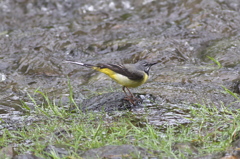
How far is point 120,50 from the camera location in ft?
35.4

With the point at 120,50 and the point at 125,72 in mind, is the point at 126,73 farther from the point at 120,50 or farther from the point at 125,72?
the point at 120,50

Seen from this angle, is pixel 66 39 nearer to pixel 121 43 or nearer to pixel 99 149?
pixel 121 43

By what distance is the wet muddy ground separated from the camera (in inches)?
282

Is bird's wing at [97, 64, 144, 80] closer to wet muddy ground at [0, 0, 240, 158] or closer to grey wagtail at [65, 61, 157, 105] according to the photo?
grey wagtail at [65, 61, 157, 105]

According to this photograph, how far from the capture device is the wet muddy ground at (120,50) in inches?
282

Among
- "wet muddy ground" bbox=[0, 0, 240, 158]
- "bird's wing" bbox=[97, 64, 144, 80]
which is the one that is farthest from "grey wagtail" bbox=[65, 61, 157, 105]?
"wet muddy ground" bbox=[0, 0, 240, 158]

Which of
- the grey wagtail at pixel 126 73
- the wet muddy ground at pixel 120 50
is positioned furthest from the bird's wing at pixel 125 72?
the wet muddy ground at pixel 120 50

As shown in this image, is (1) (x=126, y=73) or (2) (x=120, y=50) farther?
(2) (x=120, y=50)

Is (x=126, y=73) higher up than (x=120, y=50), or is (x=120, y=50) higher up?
(x=126, y=73)

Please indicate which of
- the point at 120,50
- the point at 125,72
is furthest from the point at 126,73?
the point at 120,50

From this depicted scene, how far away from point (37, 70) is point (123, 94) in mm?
3688

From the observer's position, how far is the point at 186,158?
165 inches

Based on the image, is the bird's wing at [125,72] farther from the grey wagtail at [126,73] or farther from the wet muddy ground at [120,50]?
the wet muddy ground at [120,50]

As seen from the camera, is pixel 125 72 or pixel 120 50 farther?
pixel 120 50
